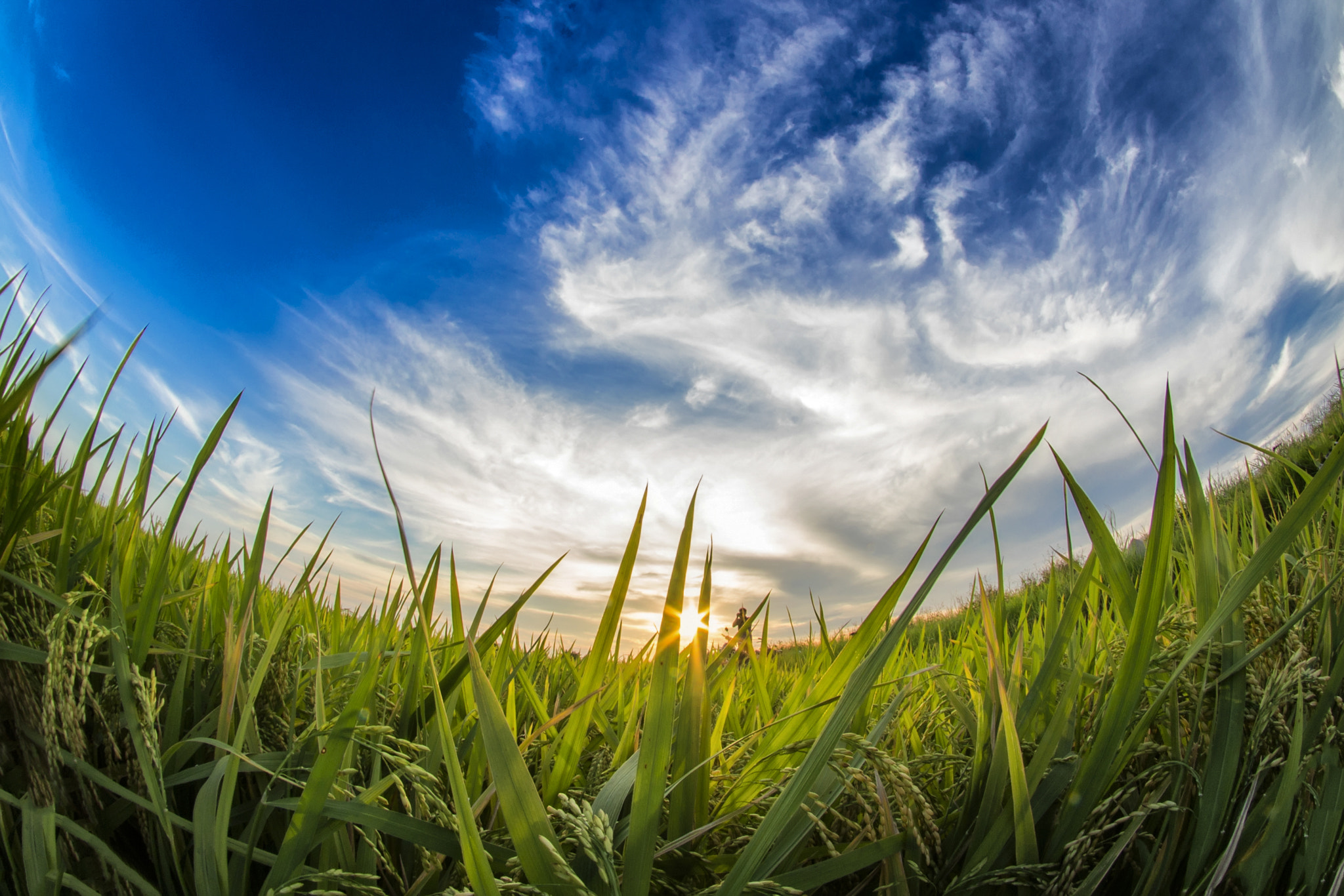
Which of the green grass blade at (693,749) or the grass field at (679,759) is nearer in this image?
the grass field at (679,759)

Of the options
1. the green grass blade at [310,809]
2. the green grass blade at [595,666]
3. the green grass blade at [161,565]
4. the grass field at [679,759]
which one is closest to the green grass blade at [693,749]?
the grass field at [679,759]

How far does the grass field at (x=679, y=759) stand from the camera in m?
0.79

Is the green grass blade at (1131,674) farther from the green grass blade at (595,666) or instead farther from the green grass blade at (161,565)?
the green grass blade at (161,565)

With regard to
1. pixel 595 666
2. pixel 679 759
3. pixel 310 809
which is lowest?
pixel 310 809

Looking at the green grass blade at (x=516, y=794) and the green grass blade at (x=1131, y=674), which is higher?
the green grass blade at (x=1131, y=674)

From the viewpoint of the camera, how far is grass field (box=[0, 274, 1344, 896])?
0.79 m

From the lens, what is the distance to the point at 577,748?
1056mm

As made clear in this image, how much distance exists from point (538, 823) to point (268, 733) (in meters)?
0.76

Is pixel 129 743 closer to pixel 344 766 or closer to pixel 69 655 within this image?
pixel 69 655

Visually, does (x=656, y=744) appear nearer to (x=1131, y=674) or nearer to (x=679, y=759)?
(x=679, y=759)

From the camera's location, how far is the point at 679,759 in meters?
0.94

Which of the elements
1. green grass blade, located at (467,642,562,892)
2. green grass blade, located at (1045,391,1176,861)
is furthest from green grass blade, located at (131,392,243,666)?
green grass blade, located at (1045,391,1176,861)

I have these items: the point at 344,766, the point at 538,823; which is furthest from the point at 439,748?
the point at 538,823

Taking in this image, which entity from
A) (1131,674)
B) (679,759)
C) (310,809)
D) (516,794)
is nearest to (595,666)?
(679,759)
